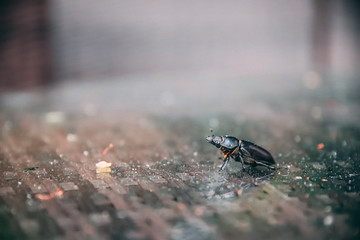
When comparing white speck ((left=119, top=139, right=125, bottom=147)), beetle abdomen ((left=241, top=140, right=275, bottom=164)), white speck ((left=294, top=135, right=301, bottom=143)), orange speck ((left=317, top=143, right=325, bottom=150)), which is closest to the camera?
beetle abdomen ((left=241, top=140, right=275, bottom=164))

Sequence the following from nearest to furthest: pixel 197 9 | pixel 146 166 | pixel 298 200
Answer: pixel 298 200 < pixel 146 166 < pixel 197 9

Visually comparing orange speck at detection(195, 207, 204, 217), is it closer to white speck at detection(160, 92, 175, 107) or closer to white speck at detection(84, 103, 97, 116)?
white speck at detection(84, 103, 97, 116)

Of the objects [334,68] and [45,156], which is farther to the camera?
[334,68]

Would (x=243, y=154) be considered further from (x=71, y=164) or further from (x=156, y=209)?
(x=71, y=164)

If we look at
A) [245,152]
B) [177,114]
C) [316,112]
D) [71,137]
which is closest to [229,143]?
[245,152]

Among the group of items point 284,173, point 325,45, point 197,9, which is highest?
point 197,9

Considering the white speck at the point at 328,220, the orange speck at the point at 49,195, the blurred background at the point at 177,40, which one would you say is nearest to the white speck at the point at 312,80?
the blurred background at the point at 177,40

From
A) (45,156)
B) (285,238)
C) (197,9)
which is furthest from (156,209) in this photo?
(197,9)

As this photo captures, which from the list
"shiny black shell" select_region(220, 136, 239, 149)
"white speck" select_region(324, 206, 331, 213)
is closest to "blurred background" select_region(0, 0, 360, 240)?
"white speck" select_region(324, 206, 331, 213)
